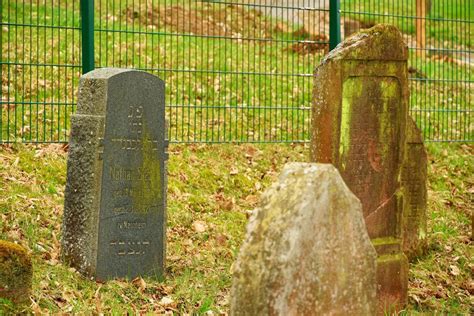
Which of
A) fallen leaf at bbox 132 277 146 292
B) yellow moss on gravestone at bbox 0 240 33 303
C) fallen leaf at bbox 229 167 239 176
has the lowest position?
fallen leaf at bbox 132 277 146 292

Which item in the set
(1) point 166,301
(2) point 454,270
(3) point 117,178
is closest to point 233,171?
(2) point 454,270

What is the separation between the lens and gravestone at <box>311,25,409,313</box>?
6.68 m

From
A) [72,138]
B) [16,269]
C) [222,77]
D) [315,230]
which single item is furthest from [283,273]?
[222,77]

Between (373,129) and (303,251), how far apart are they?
3.07m

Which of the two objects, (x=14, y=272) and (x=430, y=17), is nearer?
(x=14, y=272)

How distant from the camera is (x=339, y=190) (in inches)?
163

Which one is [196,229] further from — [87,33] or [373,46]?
[373,46]

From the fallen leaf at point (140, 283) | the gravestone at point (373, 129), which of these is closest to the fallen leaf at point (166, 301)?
the fallen leaf at point (140, 283)

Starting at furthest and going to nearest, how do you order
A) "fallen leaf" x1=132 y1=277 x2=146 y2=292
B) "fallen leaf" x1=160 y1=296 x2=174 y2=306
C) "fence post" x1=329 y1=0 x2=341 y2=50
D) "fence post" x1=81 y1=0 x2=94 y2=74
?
"fence post" x1=329 y1=0 x2=341 y2=50, "fence post" x1=81 y1=0 x2=94 y2=74, "fallen leaf" x1=132 y1=277 x2=146 y2=292, "fallen leaf" x1=160 y1=296 x2=174 y2=306

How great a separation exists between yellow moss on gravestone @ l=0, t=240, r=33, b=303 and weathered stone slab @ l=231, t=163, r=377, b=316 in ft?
6.98

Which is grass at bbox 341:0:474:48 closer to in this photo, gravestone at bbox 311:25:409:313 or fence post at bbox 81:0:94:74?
fence post at bbox 81:0:94:74

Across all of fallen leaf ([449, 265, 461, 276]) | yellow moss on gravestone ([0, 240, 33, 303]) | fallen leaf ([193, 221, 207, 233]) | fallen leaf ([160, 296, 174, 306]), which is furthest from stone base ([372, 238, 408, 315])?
yellow moss on gravestone ([0, 240, 33, 303])

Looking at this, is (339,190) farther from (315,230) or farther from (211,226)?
(211,226)

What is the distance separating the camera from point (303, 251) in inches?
158
